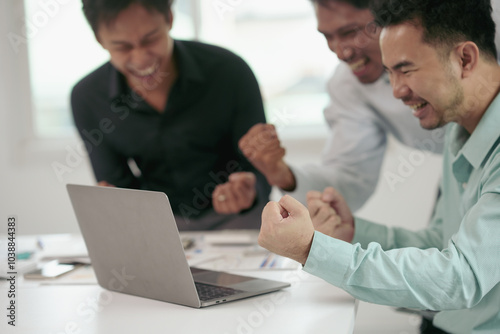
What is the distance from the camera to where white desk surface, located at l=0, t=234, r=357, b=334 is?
0.96m

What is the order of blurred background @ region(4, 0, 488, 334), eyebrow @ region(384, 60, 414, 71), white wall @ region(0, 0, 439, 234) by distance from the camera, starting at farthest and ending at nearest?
white wall @ region(0, 0, 439, 234), blurred background @ region(4, 0, 488, 334), eyebrow @ region(384, 60, 414, 71)

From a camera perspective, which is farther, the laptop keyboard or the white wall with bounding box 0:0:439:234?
the white wall with bounding box 0:0:439:234

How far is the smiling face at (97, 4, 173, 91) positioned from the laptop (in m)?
0.74

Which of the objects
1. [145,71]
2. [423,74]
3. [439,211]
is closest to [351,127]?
[439,211]

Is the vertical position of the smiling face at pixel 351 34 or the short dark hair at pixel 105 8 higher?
the short dark hair at pixel 105 8

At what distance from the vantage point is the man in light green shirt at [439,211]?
3.13 ft

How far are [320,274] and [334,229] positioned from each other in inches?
13.2

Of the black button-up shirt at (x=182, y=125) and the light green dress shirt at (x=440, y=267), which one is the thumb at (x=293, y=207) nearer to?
the light green dress shirt at (x=440, y=267)

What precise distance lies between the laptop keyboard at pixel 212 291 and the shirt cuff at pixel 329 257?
7.6 inches

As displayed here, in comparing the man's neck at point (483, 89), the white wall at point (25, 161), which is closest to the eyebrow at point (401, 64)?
the man's neck at point (483, 89)

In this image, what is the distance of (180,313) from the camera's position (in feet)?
3.40

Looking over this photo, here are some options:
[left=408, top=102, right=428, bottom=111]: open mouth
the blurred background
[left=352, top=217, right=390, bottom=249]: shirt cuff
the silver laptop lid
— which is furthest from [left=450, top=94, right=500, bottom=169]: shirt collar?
the blurred background

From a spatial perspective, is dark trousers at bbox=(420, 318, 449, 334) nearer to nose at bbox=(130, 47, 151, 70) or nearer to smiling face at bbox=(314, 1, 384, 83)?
smiling face at bbox=(314, 1, 384, 83)

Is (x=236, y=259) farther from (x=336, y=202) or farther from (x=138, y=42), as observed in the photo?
(x=138, y=42)
